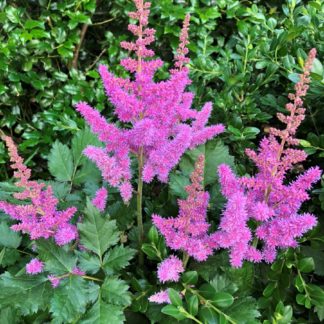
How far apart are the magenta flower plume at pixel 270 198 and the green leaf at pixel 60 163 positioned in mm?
730

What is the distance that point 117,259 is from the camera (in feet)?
4.16

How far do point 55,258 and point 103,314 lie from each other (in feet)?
0.66

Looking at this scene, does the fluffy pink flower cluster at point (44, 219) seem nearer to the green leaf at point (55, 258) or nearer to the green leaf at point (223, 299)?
the green leaf at point (55, 258)

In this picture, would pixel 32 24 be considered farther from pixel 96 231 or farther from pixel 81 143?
pixel 96 231

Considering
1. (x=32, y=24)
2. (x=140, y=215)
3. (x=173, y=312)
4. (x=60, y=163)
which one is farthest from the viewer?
(x=32, y=24)

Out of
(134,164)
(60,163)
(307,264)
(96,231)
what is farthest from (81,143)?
(307,264)

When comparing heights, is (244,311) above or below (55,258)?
below

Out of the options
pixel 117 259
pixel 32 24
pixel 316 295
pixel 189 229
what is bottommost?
pixel 316 295

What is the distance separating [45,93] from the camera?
244cm

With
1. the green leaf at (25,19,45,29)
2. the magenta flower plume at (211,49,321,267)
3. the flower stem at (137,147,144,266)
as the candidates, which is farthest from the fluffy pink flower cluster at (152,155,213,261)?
the green leaf at (25,19,45,29)

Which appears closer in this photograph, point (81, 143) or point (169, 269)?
point (169, 269)

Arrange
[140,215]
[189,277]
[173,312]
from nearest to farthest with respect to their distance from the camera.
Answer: [173,312]
[189,277]
[140,215]

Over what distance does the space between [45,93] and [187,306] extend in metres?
1.59

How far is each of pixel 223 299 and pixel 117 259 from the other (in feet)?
1.02
